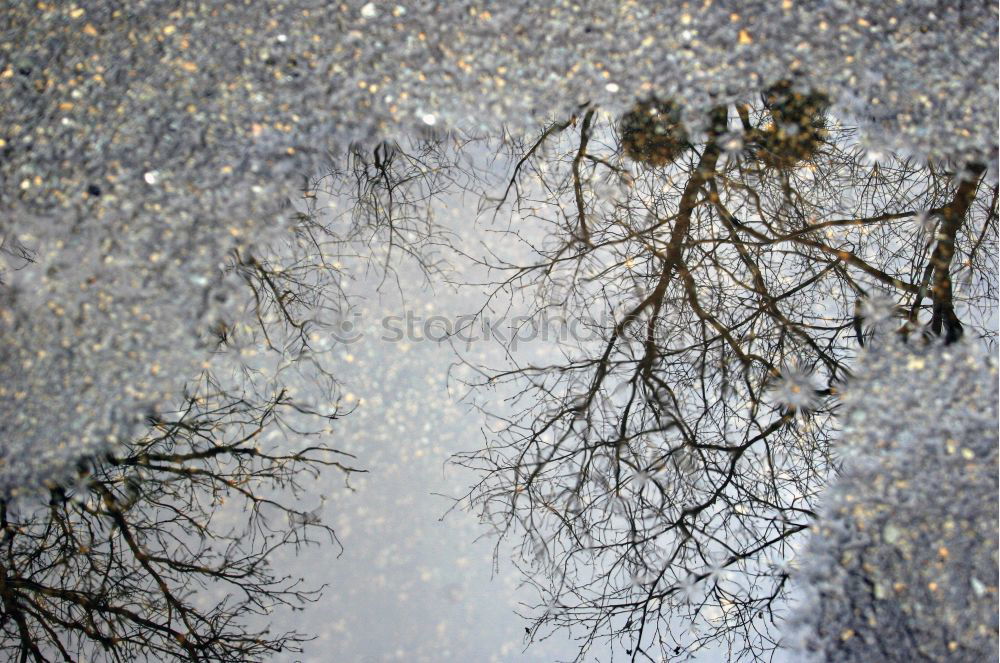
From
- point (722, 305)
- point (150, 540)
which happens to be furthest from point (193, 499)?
point (722, 305)

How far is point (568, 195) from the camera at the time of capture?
8.28 feet

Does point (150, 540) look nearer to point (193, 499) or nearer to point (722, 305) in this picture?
point (193, 499)

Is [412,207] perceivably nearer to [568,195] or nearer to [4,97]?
[568,195]

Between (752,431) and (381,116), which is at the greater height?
(381,116)

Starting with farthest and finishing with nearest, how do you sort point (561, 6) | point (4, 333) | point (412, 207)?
point (412, 207)
point (561, 6)
point (4, 333)

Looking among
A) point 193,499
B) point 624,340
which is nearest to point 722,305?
point 624,340

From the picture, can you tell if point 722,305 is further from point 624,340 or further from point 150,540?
point 150,540

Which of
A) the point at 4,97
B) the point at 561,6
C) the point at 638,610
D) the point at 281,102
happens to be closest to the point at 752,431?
the point at 638,610

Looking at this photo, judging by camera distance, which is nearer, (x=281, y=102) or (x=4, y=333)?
(x=4, y=333)

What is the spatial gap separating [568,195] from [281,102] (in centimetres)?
100

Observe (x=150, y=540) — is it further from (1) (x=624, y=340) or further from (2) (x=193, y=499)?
(1) (x=624, y=340)

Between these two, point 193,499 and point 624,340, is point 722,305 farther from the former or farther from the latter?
point 193,499

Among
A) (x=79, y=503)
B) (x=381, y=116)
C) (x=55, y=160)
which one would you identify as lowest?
(x=79, y=503)

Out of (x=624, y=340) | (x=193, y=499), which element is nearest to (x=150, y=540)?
(x=193, y=499)
